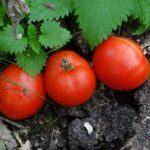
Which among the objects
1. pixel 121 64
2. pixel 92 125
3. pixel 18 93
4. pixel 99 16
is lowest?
pixel 92 125

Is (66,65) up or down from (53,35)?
down

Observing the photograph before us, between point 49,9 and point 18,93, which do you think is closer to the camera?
point 18,93

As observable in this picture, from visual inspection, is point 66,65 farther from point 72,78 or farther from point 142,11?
point 142,11

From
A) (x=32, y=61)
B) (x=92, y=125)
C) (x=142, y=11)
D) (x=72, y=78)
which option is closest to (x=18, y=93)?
(x=32, y=61)

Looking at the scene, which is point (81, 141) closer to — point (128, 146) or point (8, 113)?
point (128, 146)

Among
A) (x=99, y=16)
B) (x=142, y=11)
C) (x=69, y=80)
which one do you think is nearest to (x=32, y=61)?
(x=69, y=80)

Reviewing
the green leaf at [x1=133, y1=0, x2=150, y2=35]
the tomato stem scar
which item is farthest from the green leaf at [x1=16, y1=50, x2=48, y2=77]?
the green leaf at [x1=133, y1=0, x2=150, y2=35]
